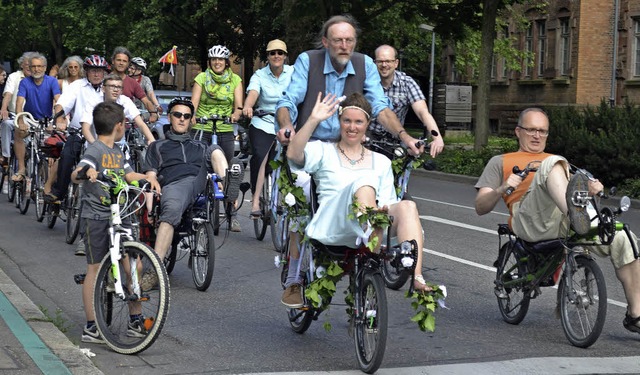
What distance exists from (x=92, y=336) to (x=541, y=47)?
3958 centimetres

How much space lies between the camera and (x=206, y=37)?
4809 centimetres

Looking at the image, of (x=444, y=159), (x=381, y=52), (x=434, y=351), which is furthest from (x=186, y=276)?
(x=444, y=159)

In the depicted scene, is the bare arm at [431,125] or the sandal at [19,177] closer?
the bare arm at [431,125]

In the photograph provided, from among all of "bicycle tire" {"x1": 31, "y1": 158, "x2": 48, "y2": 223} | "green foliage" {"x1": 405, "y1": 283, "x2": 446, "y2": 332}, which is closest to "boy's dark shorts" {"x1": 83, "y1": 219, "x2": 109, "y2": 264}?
"green foliage" {"x1": 405, "y1": 283, "x2": 446, "y2": 332}

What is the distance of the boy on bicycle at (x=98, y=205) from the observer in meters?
7.61

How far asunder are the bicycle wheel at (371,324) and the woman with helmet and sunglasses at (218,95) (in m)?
6.62

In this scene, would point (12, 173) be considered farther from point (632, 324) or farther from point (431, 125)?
point (632, 324)

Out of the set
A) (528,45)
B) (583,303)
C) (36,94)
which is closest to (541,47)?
(528,45)

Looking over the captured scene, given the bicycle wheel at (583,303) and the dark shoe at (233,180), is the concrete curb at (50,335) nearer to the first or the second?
the dark shoe at (233,180)

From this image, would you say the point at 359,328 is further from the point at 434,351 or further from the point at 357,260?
the point at 434,351

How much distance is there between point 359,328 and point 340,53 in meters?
2.12

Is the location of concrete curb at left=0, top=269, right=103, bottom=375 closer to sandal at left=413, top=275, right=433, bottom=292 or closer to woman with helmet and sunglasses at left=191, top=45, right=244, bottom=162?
sandal at left=413, top=275, right=433, bottom=292

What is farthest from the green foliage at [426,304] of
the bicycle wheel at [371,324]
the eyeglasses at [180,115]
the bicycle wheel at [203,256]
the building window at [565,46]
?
the building window at [565,46]

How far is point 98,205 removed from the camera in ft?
25.3
